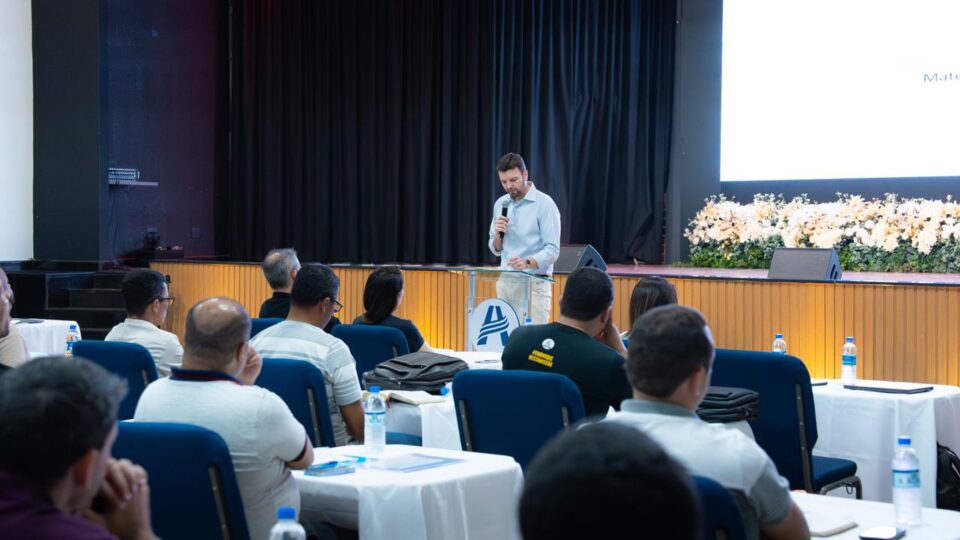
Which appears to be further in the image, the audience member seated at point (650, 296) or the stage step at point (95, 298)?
the stage step at point (95, 298)

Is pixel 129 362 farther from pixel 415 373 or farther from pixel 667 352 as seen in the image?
pixel 667 352

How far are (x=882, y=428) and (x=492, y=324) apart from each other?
2474 mm

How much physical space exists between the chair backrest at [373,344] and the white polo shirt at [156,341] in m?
0.83

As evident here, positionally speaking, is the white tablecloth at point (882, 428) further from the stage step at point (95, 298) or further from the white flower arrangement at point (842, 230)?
the stage step at point (95, 298)

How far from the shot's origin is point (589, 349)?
12.7 ft

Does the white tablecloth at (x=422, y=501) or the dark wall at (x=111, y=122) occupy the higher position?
the dark wall at (x=111, y=122)

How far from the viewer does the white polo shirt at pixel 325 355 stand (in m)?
4.22

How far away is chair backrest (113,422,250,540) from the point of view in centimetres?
271

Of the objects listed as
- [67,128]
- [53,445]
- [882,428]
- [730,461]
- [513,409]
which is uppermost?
[67,128]

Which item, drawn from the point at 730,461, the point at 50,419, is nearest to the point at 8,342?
the point at 50,419

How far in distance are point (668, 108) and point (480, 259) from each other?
2352 mm

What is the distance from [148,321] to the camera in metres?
5.30

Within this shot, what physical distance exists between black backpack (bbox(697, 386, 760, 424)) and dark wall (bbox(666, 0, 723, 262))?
685 centimetres

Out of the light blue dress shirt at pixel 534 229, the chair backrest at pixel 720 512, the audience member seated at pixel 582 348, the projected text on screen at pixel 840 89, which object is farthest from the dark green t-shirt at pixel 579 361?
the projected text on screen at pixel 840 89
